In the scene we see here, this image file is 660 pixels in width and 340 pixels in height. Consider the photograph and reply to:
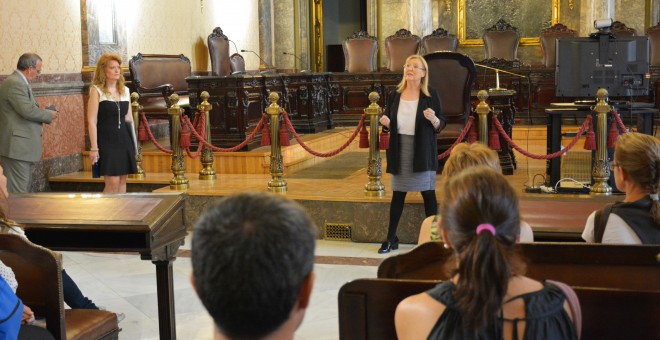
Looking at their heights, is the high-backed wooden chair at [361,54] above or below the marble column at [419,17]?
below

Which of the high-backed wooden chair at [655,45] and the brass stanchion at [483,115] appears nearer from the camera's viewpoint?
the brass stanchion at [483,115]

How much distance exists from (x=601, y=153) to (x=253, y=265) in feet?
22.2

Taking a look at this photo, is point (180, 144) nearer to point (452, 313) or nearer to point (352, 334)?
point (352, 334)

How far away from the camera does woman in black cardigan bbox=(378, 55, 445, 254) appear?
6562 millimetres

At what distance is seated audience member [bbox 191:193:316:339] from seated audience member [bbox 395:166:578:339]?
80 centimetres

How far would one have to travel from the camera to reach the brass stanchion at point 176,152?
8625 mm

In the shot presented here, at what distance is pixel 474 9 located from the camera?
17766mm

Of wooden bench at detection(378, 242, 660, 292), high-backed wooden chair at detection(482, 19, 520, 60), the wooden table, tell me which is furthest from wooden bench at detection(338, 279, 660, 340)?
high-backed wooden chair at detection(482, 19, 520, 60)

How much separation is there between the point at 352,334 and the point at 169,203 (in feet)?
6.68

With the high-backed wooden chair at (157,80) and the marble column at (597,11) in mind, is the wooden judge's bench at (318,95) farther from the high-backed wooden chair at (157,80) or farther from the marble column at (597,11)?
the marble column at (597,11)

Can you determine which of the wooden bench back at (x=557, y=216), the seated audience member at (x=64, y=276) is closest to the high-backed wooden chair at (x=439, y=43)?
the wooden bench back at (x=557, y=216)

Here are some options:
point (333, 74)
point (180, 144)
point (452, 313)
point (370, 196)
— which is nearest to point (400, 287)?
point (452, 313)

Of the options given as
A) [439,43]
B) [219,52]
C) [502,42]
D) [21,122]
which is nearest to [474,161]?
[21,122]

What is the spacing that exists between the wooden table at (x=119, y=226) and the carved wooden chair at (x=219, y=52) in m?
9.63
